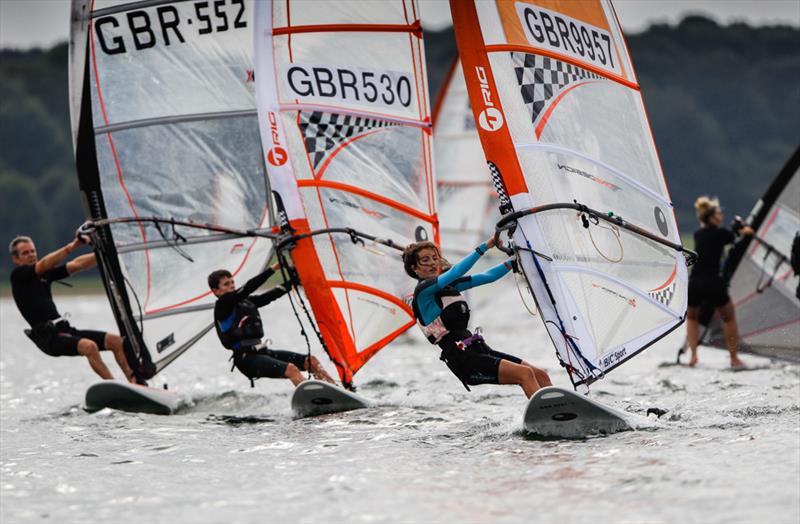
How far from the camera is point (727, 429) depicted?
21.1 ft

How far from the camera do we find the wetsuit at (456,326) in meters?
6.38

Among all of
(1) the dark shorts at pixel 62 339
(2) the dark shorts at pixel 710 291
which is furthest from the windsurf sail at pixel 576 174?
(1) the dark shorts at pixel 62 339

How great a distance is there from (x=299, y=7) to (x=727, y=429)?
4.54 meters

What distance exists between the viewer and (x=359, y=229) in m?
8.95

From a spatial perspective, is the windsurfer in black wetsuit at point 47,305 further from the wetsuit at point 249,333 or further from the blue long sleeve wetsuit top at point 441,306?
the blue long sleeve wetsuit top at point 441,306

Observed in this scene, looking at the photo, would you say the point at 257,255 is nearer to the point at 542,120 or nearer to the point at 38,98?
the point at 542,120

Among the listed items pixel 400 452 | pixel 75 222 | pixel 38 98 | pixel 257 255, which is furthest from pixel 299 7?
pixel 38 98

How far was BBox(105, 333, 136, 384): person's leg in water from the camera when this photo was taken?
935 cm

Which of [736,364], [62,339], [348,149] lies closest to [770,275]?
[736,364]

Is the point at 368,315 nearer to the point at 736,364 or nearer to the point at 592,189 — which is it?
the point at 592,189

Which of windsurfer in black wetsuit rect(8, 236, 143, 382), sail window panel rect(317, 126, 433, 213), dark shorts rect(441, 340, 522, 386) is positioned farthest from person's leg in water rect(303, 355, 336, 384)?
dark shorts rect(441, 340, 522, 386)

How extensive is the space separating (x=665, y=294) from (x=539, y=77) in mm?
1455

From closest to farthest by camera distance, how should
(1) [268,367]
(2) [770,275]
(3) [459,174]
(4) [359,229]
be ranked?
(1) [268,367] → (4) [359,229] → (2) [770,275] → (3) [459,174]

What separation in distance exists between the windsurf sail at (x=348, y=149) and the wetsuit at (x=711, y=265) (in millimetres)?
2539
